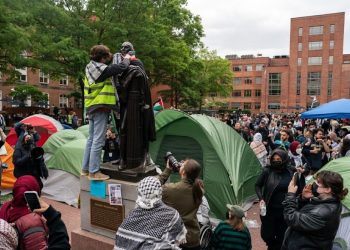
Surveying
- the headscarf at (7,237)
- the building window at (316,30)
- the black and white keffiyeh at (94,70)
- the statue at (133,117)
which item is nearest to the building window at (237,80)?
the building window at (316,30)

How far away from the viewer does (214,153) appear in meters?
6.90

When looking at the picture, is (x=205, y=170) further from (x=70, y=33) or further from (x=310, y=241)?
(x=70, y=33)

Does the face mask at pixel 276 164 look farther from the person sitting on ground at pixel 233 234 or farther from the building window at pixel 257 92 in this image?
the building window at pixel 257 92

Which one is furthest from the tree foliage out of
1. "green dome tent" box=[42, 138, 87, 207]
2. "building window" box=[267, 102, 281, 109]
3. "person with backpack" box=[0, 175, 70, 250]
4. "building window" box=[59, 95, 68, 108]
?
"building window" box=[267, 102, 281, 109]

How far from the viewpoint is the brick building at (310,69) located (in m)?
Answer: 57.4

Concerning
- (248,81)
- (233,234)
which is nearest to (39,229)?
(233,234)

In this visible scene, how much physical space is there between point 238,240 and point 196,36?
26.5 meters

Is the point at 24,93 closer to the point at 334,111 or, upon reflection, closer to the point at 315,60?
the point at 334,111

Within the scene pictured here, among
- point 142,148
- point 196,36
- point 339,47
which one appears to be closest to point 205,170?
point 142,148

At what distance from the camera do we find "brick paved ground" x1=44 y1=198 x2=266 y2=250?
5.65m

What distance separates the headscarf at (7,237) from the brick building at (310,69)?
189ft

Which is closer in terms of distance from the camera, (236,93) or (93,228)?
(93,228)

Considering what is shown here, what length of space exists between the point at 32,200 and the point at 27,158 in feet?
13.5

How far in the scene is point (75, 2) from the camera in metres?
19.1
